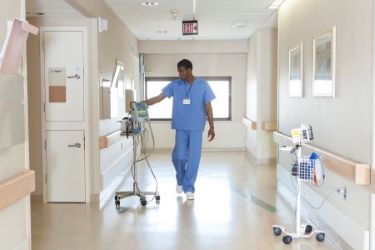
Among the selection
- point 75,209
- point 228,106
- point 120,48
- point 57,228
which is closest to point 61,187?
point 75,209

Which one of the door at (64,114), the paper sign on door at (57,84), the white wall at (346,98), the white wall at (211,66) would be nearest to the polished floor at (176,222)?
the door at (64,114)

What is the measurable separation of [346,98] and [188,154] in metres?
2.51

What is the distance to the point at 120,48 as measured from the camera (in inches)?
295

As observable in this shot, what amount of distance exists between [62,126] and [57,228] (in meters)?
1.47

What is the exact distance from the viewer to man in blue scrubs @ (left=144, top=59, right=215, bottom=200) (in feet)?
18.5

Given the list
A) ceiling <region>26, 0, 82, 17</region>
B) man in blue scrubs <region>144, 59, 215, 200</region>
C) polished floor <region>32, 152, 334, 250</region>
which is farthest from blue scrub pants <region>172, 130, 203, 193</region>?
ceiling <region>26, 0, 82, 17</region>

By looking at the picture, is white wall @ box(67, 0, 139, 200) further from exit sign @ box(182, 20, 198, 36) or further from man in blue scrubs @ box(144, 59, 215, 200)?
exit sign @ box(182, 20, 198, 36)

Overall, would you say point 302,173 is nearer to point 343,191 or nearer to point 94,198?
point 343,191

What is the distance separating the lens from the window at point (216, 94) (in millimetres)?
10891

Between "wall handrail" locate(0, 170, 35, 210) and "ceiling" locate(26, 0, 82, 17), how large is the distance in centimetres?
243

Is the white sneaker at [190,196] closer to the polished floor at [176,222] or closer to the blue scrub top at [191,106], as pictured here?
the polished floor at [176,222]

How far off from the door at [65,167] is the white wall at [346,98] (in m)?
2.72

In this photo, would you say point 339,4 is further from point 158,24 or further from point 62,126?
point 158,24

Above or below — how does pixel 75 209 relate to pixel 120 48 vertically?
below
